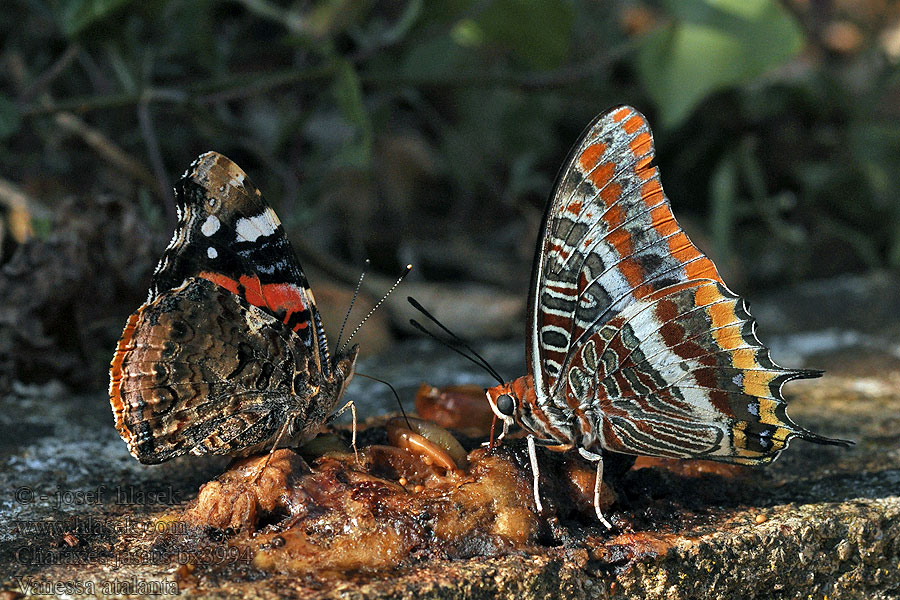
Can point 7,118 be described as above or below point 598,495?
above

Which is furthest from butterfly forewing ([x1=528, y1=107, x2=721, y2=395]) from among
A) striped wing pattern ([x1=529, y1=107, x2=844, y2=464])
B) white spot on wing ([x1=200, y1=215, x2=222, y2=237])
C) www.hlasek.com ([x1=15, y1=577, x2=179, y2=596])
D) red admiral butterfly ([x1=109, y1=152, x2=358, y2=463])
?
www.hlasek.com ([x1=15, y1=577, x2=179, y2=596])

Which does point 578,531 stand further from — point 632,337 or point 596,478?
point 632,337

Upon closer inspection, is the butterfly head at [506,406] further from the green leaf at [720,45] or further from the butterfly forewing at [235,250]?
the green leaf at [720,45]

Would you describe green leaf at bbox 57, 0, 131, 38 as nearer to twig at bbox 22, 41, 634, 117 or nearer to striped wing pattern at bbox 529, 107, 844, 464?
twig at bbox 22, 41, 634, 117

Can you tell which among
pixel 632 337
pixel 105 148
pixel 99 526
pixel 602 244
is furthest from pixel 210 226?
pixel 105 148

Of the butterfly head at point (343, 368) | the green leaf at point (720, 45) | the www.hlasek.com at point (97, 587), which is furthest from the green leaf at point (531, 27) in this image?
the www.hlasek.com at point (97, 587)

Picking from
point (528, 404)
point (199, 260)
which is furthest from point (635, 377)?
point (199, 260)
